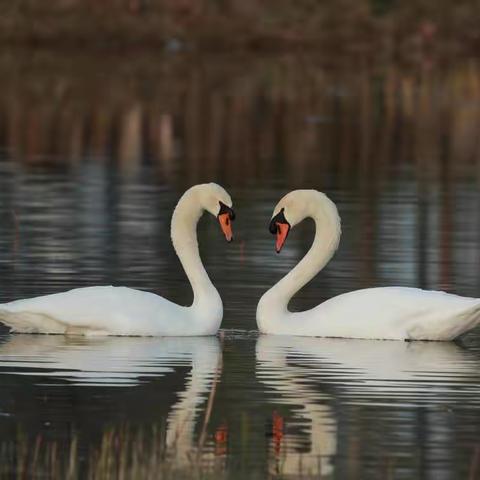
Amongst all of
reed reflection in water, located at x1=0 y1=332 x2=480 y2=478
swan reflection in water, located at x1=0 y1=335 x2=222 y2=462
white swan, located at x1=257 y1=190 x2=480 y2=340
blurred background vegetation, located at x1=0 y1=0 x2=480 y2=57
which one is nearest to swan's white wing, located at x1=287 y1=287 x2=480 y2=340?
white swan, located at x1=257 y1=190 x2=480 y2=340

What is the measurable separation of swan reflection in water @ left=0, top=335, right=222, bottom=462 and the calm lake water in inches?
0.9

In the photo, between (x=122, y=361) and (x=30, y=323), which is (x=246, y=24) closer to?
(x=30, y=323)

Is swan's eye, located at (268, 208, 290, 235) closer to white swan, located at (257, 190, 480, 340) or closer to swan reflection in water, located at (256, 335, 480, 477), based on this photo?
white swan, located at (257, 190, 480, 340)

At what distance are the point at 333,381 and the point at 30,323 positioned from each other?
2.74m

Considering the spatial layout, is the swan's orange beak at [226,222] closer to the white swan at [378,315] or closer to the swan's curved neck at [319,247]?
the white swan at [378,315]

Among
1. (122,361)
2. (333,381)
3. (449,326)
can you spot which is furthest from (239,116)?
(333,381)

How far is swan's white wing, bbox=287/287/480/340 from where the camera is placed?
1547 cm

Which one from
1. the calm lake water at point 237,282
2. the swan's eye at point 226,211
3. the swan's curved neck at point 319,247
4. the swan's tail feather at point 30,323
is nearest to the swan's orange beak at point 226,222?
the swan's eye at point 226,211

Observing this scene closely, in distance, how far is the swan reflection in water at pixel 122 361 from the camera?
13.2 metres

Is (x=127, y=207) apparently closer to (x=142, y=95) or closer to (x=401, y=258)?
(x=401, y=258)

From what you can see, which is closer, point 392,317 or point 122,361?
point 122,361

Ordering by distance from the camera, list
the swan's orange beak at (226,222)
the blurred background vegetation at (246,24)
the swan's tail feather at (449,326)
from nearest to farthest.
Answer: the swan's tail feather at (449,326)
the swan's orange beak at (226,222)
the blurred background vegetation at (246,24)

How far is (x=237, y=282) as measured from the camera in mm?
18375

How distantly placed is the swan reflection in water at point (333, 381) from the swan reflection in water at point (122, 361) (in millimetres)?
392
